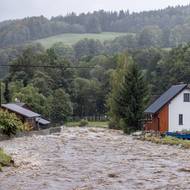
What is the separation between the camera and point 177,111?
49.4 metres

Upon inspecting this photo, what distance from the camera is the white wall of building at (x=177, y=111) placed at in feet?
161

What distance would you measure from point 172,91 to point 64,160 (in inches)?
1197

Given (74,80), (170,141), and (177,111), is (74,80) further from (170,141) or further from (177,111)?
(170,141)

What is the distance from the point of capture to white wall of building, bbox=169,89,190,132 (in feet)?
161

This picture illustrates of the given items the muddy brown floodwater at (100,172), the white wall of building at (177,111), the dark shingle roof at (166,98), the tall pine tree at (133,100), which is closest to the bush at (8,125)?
the tall pine tree at (133,100)

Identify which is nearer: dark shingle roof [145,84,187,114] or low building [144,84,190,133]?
dark shingle roof [145,84,187,114]

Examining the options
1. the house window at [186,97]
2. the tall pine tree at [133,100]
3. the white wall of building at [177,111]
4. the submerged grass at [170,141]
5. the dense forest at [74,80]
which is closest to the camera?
the submerged grass at [170,141]

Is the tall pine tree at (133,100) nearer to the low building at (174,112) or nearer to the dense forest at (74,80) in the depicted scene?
the low building at (174,112)

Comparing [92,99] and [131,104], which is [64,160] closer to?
[131,104]

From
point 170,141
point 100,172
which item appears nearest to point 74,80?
point 170,141

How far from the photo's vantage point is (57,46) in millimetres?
162875

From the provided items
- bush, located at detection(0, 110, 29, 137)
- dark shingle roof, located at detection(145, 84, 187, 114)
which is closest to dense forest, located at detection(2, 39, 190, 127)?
dark shingle roof, located at detection(145, 84, 187, 114)

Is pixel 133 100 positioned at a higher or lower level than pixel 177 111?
higher

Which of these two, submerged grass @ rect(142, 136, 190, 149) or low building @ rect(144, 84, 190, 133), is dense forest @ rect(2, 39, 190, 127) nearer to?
low building @ rect(144, 84, 190, 133)
